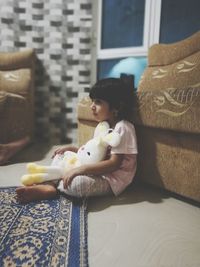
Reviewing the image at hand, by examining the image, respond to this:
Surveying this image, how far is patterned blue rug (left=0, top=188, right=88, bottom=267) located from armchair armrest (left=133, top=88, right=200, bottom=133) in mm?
445

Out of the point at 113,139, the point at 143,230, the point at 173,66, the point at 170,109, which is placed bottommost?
the point at 143,230

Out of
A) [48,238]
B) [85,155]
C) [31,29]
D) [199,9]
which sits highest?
[199,9]

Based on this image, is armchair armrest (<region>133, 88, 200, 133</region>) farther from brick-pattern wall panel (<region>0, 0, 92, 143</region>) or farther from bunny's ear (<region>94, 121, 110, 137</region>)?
brick-pattern wall panel (<region>0, 0, 92, 143</region>)

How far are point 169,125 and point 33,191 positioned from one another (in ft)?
1.97

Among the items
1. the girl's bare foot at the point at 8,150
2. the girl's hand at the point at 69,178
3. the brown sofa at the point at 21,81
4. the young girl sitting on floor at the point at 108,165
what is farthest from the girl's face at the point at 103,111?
the brown sofa at the point at 21,81

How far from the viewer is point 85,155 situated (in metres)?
1.09

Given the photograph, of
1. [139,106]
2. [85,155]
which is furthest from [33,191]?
[139,106]

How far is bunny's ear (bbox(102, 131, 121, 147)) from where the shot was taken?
3.34ft

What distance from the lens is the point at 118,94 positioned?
1093mm

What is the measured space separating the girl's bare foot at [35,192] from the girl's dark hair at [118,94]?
432mm

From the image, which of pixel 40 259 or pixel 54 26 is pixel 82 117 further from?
pixel 54 26

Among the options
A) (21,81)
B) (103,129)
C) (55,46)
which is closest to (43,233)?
(103,129)

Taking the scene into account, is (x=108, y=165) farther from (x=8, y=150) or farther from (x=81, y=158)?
(x=8, y=150)

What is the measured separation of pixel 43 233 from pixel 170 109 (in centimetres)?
64
